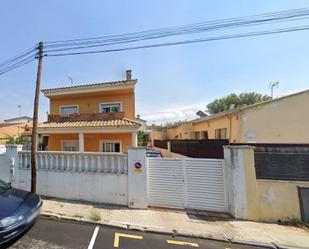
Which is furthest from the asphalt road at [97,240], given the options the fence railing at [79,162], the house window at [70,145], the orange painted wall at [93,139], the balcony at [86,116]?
the house window at [70,145]

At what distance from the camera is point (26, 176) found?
7727 millimetres

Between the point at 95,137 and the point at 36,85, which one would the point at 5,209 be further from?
the point at 95,137

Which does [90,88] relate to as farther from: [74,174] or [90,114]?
[74,174]

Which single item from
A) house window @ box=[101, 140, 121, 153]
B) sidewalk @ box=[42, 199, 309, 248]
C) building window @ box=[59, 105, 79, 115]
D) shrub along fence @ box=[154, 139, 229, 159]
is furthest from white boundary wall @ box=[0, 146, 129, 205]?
building window @ box=[59, 105, 79, 115]

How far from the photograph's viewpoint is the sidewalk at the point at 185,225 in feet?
15.6

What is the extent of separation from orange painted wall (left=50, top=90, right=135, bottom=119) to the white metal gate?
295 inches

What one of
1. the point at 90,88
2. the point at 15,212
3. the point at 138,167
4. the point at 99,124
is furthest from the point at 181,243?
the point at 90,88

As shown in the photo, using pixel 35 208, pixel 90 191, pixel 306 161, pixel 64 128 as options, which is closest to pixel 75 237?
pixel 35 208

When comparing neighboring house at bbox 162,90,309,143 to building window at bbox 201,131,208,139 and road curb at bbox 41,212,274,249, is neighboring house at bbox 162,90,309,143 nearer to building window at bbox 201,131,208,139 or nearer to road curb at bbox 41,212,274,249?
building window at bbox 201,131,208,139

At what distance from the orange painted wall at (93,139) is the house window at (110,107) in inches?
72.2

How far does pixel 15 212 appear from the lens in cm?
387

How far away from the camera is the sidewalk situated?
4.77m

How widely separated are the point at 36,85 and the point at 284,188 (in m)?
8.97

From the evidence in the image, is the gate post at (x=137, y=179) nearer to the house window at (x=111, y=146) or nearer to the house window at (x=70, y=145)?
the house window at (x=111, y=146)
